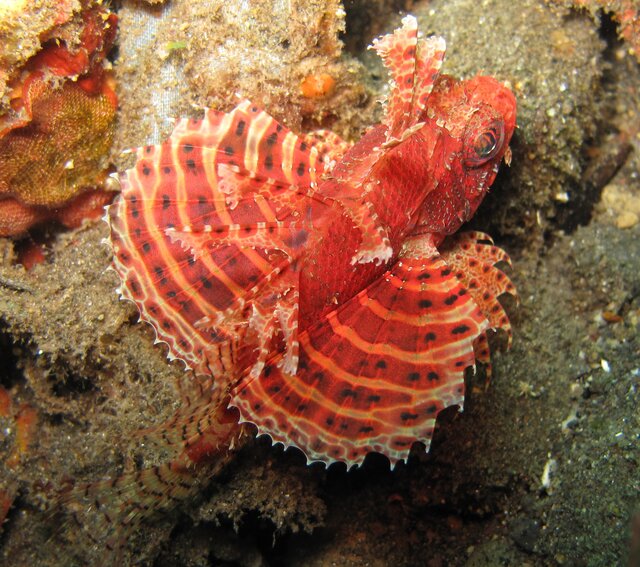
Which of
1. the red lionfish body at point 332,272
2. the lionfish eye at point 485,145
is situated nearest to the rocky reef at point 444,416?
the red lionfish body at point 332,272

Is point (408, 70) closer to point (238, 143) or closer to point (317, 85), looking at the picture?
point (317, 85)

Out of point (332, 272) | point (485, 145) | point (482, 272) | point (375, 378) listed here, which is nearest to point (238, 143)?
point (332, 272)

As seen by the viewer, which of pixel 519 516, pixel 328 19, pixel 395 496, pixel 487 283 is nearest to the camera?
pixel 328 19

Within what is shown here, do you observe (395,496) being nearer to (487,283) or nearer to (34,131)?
(487,283)

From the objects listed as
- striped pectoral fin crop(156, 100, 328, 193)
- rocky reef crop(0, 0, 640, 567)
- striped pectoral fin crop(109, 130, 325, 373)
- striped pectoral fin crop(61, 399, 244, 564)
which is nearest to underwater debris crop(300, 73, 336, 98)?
rocky reef crop(0, 0, 640, 567)

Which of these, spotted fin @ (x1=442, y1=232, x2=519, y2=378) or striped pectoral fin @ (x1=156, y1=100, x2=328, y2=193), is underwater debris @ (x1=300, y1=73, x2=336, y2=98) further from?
spotted fin @ (x1=442, y1=232, x2=519, y2=378)

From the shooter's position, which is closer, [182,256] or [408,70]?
[408,70]

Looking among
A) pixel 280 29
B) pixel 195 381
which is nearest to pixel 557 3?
pixel 280 29

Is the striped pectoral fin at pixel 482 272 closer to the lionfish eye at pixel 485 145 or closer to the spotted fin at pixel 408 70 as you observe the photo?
the lionfish eye at pixel 485 145
